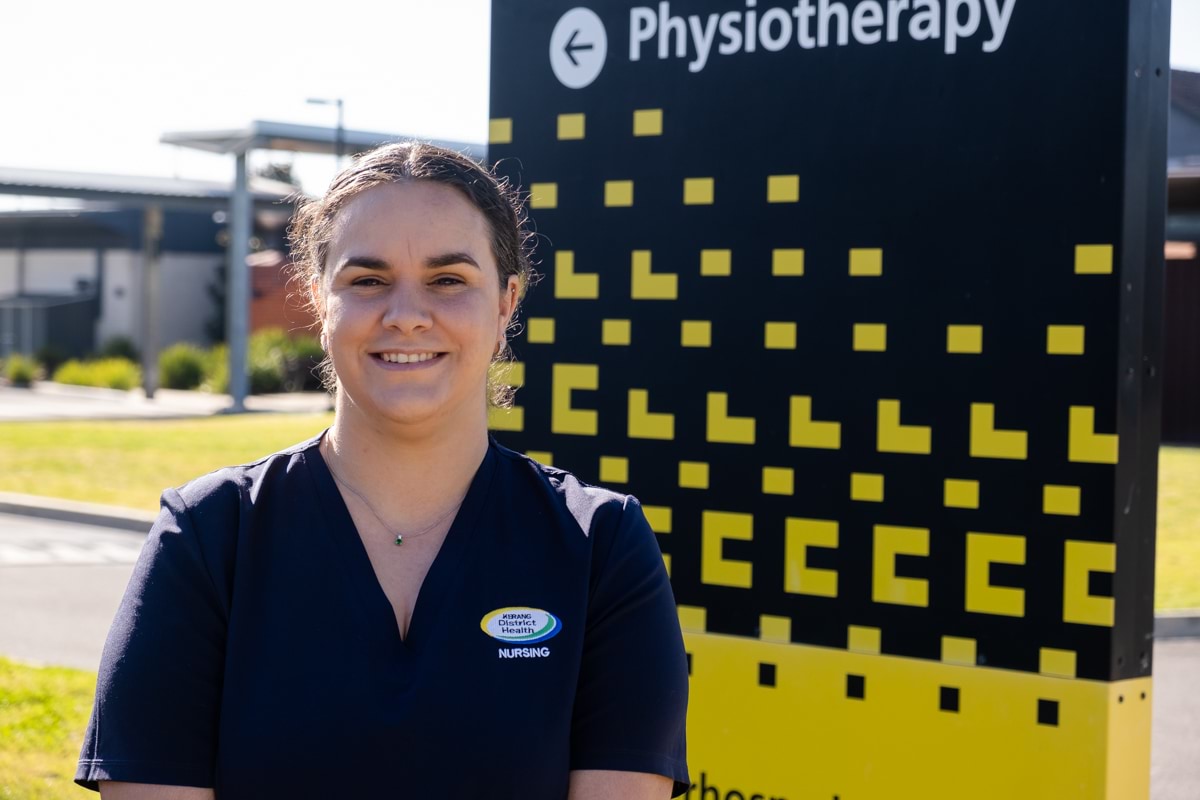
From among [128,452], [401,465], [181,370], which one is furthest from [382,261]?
[181,370]

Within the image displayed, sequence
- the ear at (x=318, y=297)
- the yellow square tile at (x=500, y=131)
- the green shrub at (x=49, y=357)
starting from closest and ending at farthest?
the ear at (x=318, y=297)
the yellow square tile at (x=500, y=131)
the green shrub at (x=49, y=357)

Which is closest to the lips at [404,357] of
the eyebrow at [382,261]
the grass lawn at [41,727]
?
the eyebrow at [382,261]

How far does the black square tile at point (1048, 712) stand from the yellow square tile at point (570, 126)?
1929mm

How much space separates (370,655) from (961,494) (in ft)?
5.92

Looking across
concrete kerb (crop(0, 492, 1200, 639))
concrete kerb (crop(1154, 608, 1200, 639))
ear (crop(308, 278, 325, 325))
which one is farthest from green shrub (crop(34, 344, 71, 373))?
ear (crop(308, 278, 325, 325))

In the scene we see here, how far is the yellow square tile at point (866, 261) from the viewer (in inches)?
135

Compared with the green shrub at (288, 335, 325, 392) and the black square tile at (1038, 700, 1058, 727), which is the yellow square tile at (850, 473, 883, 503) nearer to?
the black square tile at (1038, 700, 1058, 727)

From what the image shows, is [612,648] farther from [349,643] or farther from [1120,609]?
[1120,609]

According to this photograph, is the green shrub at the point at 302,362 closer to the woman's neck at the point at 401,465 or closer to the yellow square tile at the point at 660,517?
the yellow square tile at the point at 660,517

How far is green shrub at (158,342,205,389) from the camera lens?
1415 inches

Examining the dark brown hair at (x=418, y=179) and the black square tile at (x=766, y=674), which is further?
the black square tile at (x=766, y=674)

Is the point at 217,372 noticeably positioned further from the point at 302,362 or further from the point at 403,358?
the point at 403,358

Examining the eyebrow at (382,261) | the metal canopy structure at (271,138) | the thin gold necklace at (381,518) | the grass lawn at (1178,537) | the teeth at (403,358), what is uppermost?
the metal canopy structure at (271,138)

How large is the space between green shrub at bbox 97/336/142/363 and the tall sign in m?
38.6
